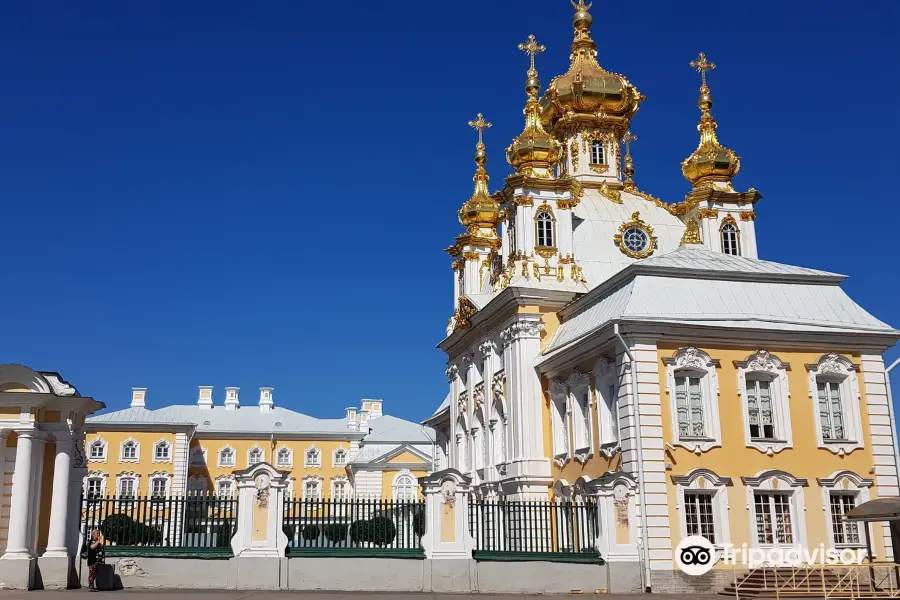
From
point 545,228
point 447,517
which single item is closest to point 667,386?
point 447,517

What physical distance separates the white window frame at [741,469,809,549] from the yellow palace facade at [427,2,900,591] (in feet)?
0.11

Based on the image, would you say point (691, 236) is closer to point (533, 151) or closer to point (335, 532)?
point (533, 151)

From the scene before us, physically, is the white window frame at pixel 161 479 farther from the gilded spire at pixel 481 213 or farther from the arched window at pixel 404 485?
the gilded spire at pixel 481 213

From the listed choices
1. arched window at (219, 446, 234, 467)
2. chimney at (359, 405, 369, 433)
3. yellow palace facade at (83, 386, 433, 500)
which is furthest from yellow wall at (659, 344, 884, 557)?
arched window at (219, 446, 234, 467)

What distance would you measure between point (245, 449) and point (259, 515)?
2146 inches

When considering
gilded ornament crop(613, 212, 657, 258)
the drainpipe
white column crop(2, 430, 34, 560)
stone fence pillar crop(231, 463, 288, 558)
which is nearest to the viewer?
white column crop(2, 430, 34, 560)

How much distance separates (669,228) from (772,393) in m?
12.2

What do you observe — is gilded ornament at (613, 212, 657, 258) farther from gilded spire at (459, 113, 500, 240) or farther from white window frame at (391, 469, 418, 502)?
white window frame at (391, 469, 418, 502)

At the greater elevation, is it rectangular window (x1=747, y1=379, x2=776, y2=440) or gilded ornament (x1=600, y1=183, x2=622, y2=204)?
gilded ornament (x1=600, y1=183, x2=622, y2=204)

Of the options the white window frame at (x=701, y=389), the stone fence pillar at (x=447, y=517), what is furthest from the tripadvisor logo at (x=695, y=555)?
the stone fence pillar at (x=447, y=517)

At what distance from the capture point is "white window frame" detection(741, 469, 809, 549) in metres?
23.7

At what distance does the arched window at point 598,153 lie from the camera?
131ft

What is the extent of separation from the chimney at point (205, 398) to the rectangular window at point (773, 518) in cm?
6027

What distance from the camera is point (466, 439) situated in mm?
38406
